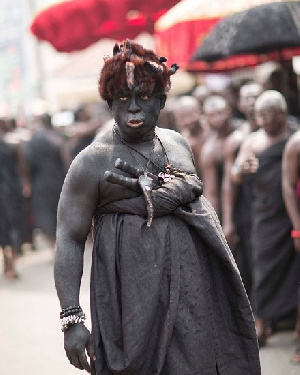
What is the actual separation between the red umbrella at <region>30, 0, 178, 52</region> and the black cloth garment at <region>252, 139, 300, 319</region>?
527 centimetres

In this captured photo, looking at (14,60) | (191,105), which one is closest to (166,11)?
(191,105)

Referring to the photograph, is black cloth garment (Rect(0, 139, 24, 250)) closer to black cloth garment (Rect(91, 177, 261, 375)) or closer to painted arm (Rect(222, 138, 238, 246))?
painted arm (Rect(222, 138, 238, 246))

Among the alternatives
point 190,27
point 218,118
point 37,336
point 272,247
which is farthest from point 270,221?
point 190,27

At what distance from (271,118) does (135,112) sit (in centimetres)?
341

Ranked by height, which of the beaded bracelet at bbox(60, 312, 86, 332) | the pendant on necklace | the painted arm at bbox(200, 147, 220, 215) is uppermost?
the pendant on necklace

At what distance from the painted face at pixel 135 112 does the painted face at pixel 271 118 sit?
3.27 metres

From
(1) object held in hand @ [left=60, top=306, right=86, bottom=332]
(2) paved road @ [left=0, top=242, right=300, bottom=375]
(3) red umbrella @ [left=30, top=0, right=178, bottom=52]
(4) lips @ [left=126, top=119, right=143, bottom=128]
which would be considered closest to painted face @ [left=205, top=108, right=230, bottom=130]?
(2) paved road @ [left=0, top=242, right=300, bottom=375]

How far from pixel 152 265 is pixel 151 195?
318 mm

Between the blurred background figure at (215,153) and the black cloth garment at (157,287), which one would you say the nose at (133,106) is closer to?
the black cloth garment at (157,287)

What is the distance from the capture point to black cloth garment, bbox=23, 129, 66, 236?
14.1 metres

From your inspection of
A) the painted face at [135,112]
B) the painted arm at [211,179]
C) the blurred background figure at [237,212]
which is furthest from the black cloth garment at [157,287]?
the painted arm at [211,179]

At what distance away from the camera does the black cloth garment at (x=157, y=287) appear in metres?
4.40

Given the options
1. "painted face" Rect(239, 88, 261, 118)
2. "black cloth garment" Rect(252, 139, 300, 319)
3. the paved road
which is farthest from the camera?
"painted face" Rect(239, 88, 261, 118)

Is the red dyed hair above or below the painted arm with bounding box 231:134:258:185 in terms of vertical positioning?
above
